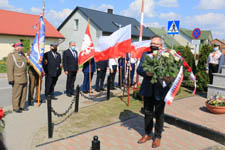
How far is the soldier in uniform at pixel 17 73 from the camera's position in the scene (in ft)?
20.4

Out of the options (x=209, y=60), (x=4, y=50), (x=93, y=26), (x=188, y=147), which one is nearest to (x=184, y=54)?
(x=209, y=60)

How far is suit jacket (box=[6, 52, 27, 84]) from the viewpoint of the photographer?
6.21 meters

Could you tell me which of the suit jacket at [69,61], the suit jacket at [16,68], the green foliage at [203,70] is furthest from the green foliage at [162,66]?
the green foliage at [203,70]

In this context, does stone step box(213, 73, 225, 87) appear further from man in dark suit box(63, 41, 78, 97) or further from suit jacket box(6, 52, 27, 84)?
suit jacket box(6, 52, 27, 84)

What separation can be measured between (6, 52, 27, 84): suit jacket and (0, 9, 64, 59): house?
2044 centimetres

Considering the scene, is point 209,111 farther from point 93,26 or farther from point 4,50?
point 93,26

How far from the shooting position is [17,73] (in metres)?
6.32

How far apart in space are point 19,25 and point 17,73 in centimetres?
2392

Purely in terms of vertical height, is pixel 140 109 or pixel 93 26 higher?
pixel 93 26

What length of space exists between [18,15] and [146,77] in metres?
29.7

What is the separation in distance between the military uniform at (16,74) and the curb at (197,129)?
4188 mm

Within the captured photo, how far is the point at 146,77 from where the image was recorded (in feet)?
14.6

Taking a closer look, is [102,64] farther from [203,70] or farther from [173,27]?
[203,70]

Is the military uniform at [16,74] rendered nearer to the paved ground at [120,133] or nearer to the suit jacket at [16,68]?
the suit jacket at [16,68]
